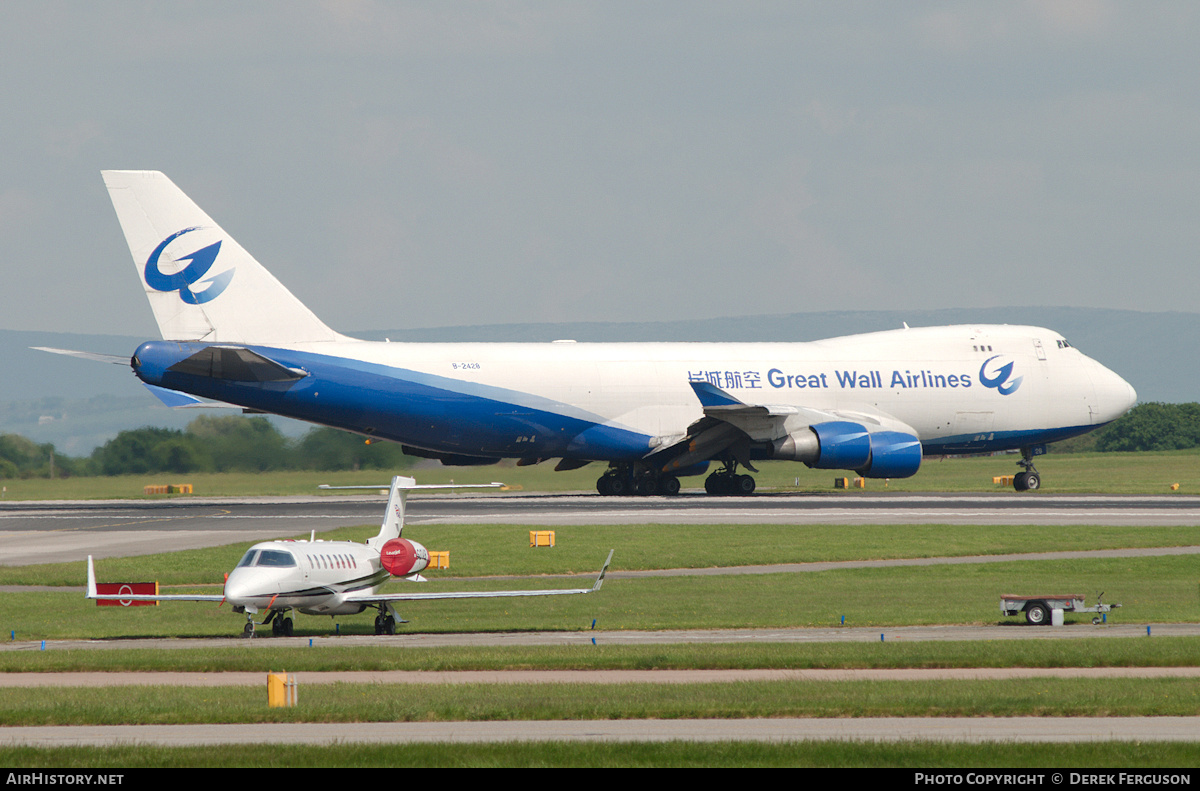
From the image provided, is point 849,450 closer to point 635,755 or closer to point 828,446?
point 828,446

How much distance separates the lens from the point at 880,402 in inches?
2303

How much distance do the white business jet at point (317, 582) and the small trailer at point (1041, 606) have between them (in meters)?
7.34

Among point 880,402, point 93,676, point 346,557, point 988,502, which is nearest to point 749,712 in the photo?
point 93,676

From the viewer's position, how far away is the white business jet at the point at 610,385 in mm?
49219

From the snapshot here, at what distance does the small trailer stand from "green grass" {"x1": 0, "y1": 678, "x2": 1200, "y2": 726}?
656 centimetres

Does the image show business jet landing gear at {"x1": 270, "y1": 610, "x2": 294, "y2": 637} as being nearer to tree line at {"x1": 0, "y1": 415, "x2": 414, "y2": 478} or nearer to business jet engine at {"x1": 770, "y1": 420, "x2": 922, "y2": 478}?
business jet engine at {"x1": 770, "y1": 420, "x2": 922, "y2": 478}

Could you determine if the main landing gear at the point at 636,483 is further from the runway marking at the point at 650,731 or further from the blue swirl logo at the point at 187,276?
the runway marking at the point at 650,731

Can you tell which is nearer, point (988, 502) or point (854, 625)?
point (854, 625)

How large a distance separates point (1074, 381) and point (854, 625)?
42.2 meters

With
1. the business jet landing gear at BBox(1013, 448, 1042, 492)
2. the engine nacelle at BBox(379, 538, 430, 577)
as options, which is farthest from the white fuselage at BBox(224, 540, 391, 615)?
the business jet landing gear at BBox(1013, 448, 1042, 492)

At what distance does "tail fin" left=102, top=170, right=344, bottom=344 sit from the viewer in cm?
4884

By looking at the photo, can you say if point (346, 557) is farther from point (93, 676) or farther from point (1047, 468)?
point (1047, 468)

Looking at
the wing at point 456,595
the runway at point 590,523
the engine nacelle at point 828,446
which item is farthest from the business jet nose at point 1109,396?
the wing at point 456,595

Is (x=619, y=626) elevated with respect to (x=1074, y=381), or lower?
lower
